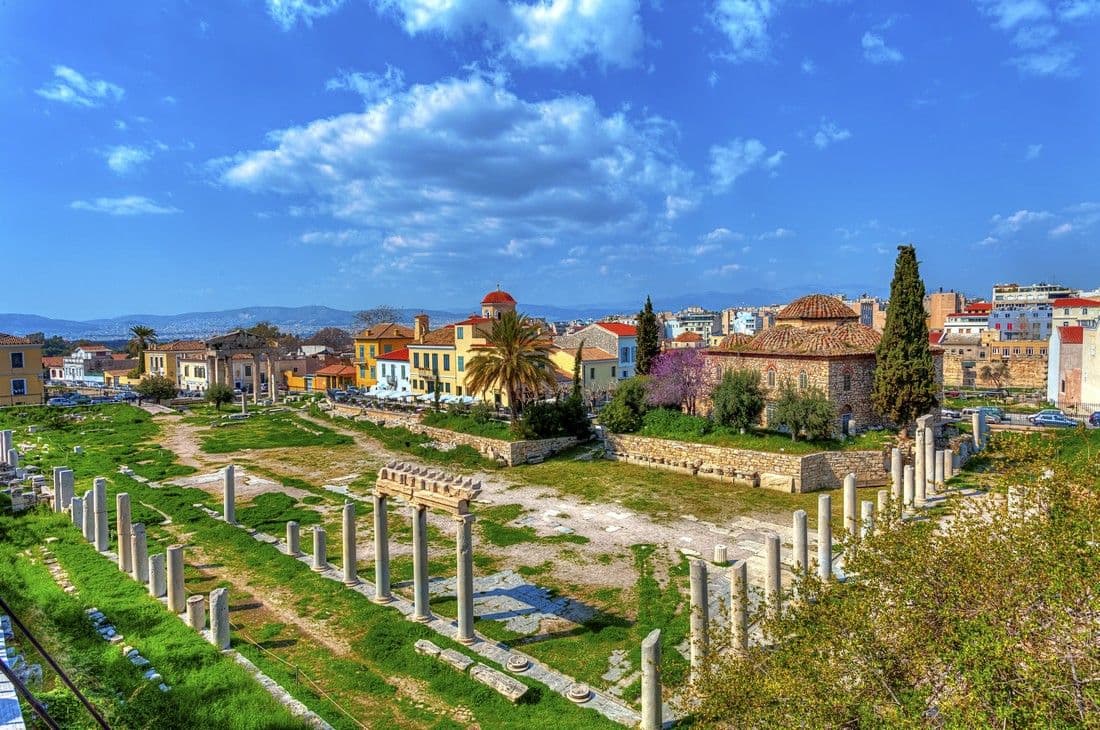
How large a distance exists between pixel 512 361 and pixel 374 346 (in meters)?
32.1

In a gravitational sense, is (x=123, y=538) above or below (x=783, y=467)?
above

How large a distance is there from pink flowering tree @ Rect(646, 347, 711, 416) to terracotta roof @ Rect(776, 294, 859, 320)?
6494mm

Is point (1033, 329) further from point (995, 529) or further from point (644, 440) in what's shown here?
point (995, 529)

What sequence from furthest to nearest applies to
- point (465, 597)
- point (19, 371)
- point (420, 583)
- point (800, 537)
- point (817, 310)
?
point (19, 371) → point (817, 310) → point (800, 537) → point (420, 583) → point (465, 597)

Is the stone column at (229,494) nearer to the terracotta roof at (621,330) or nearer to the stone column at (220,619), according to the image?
the stone column at (220,619)

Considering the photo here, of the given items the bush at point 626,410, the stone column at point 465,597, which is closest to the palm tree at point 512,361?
the bush at point 626,410

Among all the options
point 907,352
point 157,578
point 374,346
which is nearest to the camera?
point 157,578

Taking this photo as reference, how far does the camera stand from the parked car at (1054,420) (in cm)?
3640

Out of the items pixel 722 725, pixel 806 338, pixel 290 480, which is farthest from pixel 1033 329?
pixel 722 725

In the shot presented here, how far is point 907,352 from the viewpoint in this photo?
32.1m

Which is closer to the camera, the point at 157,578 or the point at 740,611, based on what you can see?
the point at 740,611

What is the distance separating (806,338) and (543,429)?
1604 centimetres

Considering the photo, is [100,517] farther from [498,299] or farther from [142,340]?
[142,340]

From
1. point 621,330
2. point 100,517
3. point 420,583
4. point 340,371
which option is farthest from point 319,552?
point 340,371
